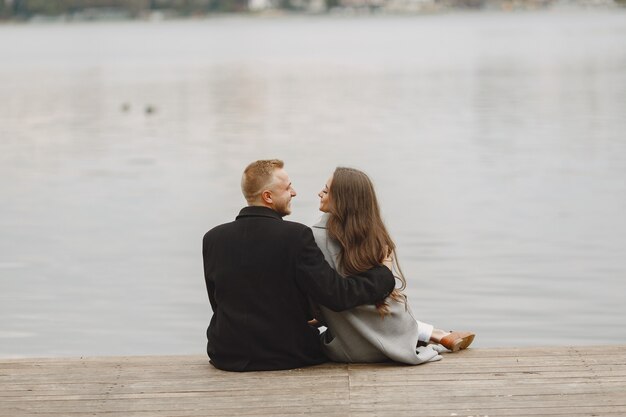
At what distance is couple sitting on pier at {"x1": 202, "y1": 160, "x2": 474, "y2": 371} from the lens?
5965 millimetres

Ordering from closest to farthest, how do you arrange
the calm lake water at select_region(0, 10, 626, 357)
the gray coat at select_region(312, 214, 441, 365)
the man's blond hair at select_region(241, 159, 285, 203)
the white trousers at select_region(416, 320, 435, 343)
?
1. the man's blond hair at select_region(241, 159, 285, 203)
2. the gray coat at select_region(312, 214, 441, 365)
3. the white trousers at select_region(416, 320, 435, 343)
4. the calm lake water at select_region(0, 10, 626, 357)

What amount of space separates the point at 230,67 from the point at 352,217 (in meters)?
62.5

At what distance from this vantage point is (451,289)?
39.0 feet

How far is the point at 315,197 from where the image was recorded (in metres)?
17.9

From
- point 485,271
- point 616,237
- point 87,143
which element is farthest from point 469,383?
point 87,143

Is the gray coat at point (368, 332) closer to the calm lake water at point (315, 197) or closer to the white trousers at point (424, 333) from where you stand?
the white trousers at point (424, 333)

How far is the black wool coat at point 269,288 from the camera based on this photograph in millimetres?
5965

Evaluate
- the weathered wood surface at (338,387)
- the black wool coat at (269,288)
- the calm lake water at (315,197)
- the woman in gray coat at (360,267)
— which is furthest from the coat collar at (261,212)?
the calm lake water at (315,197)

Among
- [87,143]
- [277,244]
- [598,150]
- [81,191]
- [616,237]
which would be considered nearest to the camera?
[277,244]

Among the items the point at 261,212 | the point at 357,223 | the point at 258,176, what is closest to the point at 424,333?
the point at 357,223

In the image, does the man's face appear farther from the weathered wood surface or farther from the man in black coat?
the weathered wood surface

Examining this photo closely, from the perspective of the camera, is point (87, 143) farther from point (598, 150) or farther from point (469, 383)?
point (469, 383)

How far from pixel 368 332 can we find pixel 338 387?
412mm

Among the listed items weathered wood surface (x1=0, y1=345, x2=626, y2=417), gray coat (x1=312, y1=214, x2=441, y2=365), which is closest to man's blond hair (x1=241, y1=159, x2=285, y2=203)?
gray coat (x1=312, y1=214, x2=441, y2=365)
